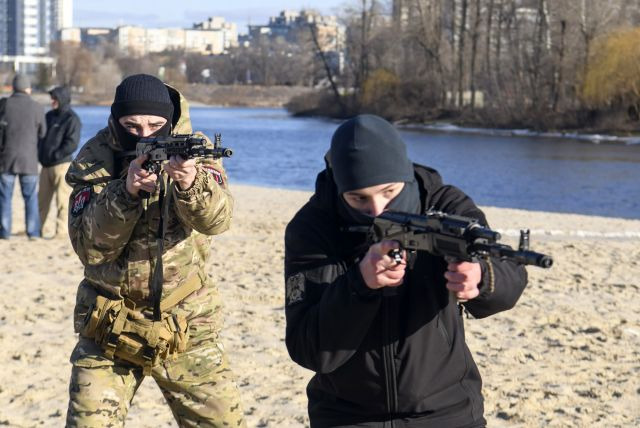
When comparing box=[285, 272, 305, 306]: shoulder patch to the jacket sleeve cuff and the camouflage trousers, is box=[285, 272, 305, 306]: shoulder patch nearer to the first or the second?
the jacket sleeve cuff

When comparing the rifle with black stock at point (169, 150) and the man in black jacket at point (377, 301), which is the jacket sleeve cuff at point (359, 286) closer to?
the man in black jacket at point (377, 301)

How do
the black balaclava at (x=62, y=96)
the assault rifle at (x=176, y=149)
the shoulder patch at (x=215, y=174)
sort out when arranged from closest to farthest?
the assault rifle at (x=176, y=149)
the shoulder patch at (x=215, y=174)
the black balaclava at (x=62, y=96)

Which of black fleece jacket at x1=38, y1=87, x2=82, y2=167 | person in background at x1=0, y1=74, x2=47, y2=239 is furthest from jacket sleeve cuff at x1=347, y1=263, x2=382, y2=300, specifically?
person in background at x1=0, y1=74, x2=47, y2=239

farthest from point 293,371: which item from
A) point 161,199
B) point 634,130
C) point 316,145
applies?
point 634,130

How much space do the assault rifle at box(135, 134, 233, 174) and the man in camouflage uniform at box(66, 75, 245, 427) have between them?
94 millimetres

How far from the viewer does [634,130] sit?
61781 millimetres

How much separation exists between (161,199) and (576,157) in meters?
46.1

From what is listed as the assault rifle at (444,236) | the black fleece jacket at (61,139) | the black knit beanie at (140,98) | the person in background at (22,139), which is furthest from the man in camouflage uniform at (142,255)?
the person in background at (22,139)

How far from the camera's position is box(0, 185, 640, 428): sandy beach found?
6.29m

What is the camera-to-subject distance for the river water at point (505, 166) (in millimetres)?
31578

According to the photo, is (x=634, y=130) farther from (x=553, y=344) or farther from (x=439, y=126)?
(x=553, y=344)

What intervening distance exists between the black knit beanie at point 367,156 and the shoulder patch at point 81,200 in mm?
1431

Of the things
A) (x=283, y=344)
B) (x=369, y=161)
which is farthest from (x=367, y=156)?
(x=283, y=344)

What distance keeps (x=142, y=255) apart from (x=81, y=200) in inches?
12.9
